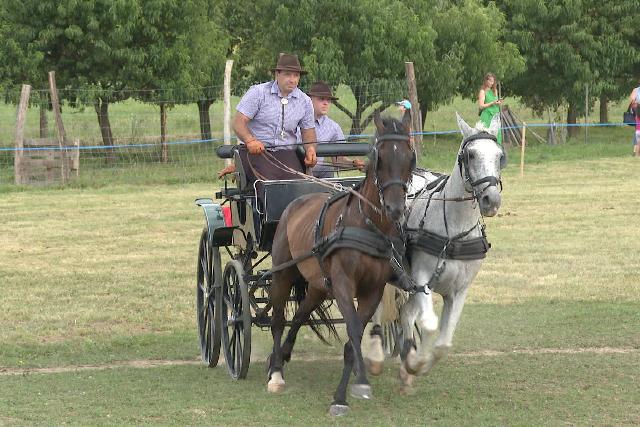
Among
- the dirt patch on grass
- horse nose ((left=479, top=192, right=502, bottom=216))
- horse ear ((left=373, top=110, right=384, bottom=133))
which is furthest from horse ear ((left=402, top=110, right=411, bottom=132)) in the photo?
the dirt patch on grass

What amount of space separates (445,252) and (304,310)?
115 centimetres

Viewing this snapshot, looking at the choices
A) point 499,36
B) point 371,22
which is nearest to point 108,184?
point 371,22

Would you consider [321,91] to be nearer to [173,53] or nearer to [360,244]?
[360,244]

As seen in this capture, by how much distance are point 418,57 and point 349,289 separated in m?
20.0

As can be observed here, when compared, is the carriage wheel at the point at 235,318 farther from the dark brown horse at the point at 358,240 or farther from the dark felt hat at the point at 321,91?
the dark felt hat at the point at 321,91

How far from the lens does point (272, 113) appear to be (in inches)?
336

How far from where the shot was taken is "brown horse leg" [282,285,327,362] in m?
7.59

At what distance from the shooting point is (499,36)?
3033 cm

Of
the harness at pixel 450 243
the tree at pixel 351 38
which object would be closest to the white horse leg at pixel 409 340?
the harness at pixel 450 243

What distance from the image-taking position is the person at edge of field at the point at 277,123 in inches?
325

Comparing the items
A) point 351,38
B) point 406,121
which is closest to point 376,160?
point 406,121

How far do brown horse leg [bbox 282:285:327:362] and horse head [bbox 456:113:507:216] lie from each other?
124 cm

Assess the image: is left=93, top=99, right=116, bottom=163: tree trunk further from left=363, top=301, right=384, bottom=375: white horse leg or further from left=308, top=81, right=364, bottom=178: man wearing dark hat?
left=363, top=301, right=384, bottom=375: white horse leg

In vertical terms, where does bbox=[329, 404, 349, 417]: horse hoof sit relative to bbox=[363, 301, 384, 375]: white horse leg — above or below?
below
